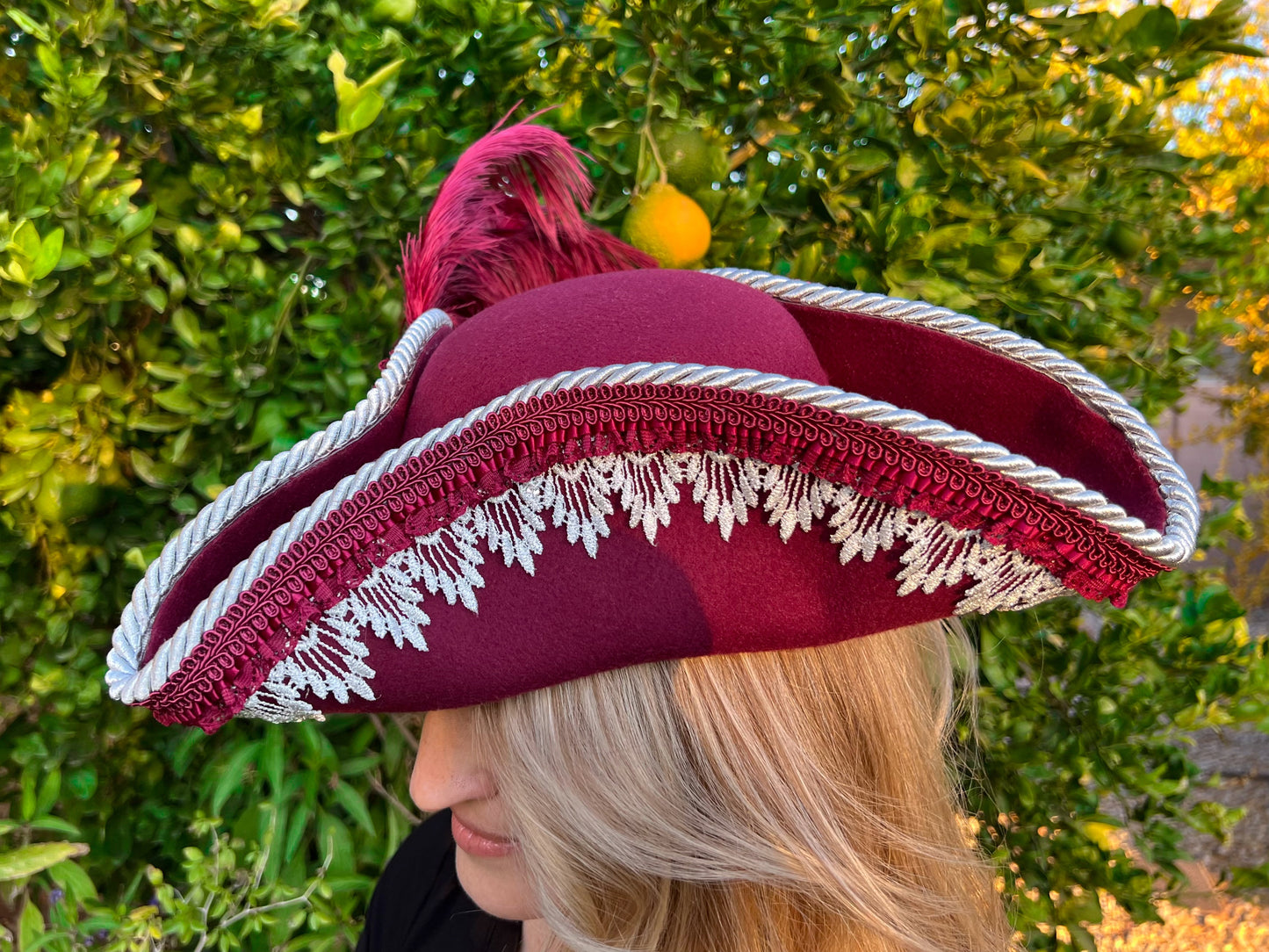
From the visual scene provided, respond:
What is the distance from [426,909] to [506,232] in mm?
963

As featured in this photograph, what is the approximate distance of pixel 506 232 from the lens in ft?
3.11

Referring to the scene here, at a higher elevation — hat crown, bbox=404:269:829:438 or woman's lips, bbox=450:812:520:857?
hat crown, bbox=404:269:829:438

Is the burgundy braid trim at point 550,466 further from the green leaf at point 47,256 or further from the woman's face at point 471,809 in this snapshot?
the green leaf at point 47,256

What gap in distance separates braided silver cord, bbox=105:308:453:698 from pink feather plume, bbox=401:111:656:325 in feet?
0.86

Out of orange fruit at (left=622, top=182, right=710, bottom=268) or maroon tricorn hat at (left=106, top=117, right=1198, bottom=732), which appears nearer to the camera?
maroon tricorn hat at (left=106, top=117, right=1198, bottom=732)

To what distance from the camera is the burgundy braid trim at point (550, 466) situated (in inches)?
22.5

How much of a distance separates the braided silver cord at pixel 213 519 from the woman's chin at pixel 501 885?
40 cm

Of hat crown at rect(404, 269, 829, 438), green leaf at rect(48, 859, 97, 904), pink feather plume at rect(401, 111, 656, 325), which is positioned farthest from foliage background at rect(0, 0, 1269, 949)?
hat crown at rect(404, 269, 829, 438)

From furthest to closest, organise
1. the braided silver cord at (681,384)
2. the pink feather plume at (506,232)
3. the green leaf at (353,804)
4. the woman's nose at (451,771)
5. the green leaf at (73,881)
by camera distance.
Answer: the green leaf at (353,804) → the green leaf at (73,881) → the pink feather plume at (506,232) → the woman's nose at (451,771) → the braided silver cord at (681,384)

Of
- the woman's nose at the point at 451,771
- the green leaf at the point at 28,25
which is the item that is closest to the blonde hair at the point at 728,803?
the woman's nose at the point at 451,771

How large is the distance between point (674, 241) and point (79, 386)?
2.68 feet

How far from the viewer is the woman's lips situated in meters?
0.79

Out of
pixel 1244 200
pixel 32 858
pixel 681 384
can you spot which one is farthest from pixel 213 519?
pixel 1244 200

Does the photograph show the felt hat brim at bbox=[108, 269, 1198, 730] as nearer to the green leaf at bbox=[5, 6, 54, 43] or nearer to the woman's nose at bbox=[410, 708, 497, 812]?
the woman's nose at bbox=[410, 708, 497, 812]
